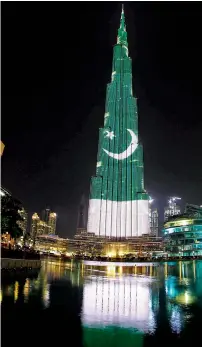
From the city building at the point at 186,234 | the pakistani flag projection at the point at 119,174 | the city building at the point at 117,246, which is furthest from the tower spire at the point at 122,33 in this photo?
the city building at the point at 117,246

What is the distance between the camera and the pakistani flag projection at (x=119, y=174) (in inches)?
5556

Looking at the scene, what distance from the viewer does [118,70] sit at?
157125mm

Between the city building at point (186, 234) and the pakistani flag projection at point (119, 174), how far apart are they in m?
11.3

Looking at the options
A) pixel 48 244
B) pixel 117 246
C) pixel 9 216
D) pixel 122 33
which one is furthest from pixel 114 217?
pixel 9 216

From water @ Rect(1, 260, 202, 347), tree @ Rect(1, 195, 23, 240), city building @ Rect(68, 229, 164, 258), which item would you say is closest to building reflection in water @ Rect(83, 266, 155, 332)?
water @ Rect(1, 260, 202, 347)

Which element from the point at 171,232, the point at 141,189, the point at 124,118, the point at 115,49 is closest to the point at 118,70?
the point at 115,49

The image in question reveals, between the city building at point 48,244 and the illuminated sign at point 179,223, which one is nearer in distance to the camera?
the illuminated sign at point 179,223

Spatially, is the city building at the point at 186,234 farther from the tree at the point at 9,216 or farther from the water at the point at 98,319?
the water at the point at 98,319

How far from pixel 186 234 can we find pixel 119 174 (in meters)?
40.1

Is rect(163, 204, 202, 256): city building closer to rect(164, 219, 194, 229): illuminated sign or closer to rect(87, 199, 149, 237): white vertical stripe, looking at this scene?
rect(164, 219, 194, 229): illuminated sign

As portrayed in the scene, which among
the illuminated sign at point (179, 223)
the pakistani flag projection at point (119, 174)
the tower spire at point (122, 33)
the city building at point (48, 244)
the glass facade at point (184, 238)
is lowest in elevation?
the city building at point (48, 244)

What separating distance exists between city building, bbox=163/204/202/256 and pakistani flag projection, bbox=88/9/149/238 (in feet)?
37.1

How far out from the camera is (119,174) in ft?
479

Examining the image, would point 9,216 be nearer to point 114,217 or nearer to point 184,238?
point 184,238
